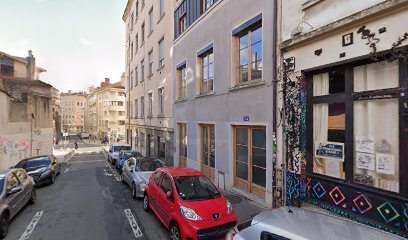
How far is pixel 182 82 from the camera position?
572 inches

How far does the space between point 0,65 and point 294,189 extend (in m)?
40.0

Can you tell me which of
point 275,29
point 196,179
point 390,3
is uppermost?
point 275,29

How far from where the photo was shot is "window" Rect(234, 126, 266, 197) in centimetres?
785

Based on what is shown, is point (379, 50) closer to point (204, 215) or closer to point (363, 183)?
point (363, 183)

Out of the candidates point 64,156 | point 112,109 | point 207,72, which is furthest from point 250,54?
point 112,109

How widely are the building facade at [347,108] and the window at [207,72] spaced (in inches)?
178

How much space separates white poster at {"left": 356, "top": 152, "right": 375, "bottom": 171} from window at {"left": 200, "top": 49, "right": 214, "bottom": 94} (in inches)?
264

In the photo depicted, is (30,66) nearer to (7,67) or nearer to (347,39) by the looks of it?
(7,67)

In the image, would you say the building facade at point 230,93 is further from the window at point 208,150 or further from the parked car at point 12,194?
the parked car at point 12,194

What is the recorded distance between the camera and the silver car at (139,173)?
899 cm

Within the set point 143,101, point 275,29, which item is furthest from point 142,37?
point 275,29

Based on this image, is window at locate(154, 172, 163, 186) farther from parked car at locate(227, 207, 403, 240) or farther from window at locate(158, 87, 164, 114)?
window at locate(158, 87, 164, 114)

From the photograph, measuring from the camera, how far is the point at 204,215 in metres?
5.35

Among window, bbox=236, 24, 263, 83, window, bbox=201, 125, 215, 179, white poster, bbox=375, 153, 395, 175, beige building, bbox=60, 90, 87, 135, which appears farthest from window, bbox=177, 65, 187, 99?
beige building, bbox=60, 90, 87, 135
